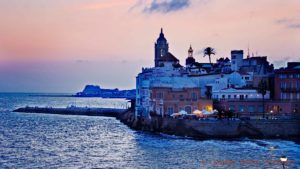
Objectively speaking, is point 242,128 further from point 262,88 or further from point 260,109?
point 262,88

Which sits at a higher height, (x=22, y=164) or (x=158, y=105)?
(x=158, y=105)

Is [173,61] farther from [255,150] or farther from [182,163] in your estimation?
[182,163]

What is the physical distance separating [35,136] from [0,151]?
19.8 metres

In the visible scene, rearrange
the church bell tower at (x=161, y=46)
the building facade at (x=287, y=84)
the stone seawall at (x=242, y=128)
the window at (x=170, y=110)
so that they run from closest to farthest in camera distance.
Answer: the stone seawall at (x=242, y=128)
the building facade at (x=287, y=84)
the window at (x=170, y=110)
the church bell tower at (x=161, y=46)

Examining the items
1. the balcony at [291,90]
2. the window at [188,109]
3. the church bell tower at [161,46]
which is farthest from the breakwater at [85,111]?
the balcony at [291,90]

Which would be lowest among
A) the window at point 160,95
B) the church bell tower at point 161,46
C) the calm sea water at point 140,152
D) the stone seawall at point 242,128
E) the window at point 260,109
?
the calm sea water at point 140,152

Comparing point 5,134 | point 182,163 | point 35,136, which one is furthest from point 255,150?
point 5,134

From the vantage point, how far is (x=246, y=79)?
327ft

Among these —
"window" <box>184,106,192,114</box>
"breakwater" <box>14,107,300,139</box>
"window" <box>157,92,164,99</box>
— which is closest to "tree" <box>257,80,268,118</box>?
"breakwater" <box>14,107,300,139</box>

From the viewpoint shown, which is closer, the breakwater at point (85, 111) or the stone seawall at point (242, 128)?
the stone seawall at point (242, 128)

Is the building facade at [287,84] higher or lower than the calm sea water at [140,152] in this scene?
higher

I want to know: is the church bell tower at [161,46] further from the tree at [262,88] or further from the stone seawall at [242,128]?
the stone seawall at [242,128]

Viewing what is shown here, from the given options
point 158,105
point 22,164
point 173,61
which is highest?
point 173,61

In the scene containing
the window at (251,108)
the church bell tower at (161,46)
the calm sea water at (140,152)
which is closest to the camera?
the calm sea water at (140,152)
